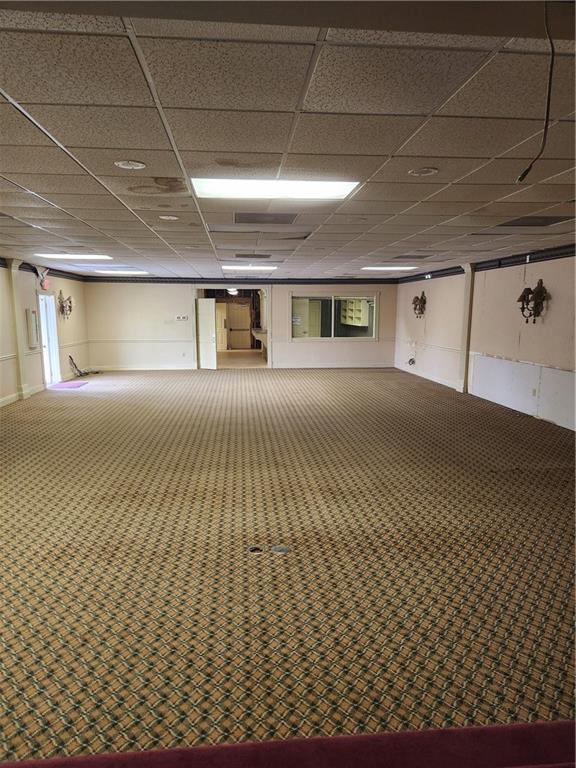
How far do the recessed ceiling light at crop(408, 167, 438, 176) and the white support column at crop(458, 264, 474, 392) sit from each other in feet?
21.6

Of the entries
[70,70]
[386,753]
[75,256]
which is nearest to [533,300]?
[70,70]

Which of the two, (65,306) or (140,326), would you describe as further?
(140,326)

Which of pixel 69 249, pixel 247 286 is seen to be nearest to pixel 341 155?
pixel 69 249

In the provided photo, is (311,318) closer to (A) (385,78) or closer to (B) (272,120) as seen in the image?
(B) (272,120)

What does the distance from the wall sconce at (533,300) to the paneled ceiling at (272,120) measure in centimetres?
242

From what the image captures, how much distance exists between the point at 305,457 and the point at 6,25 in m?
4.49

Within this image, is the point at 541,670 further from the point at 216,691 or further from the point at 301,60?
the point at 301,60

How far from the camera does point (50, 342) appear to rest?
10695 millimetres

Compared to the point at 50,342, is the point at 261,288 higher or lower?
higher

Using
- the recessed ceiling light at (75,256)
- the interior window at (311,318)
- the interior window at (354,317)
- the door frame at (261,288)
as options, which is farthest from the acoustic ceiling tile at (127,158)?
the interior window at (354,317)

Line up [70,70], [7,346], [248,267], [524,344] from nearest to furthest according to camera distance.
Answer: [70,70] < [524,344] < [7,346] < [248,267]

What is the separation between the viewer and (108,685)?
7.05 ft

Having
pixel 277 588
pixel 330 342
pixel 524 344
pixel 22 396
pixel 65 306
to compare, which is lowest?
pixel 277 588

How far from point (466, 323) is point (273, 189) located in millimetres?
6902
